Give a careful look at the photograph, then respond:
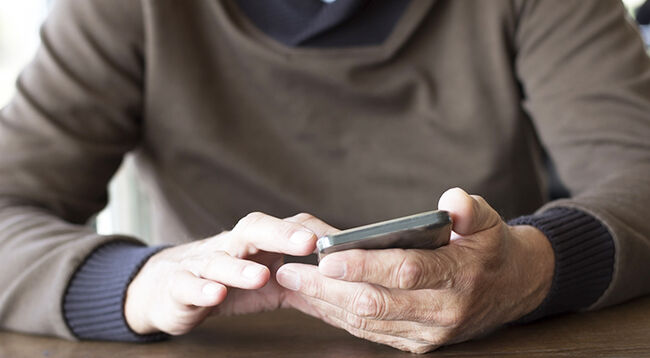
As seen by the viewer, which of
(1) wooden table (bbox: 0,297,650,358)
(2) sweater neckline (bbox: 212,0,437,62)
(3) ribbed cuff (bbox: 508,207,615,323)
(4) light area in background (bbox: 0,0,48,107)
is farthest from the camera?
(4) light area in background (bbox: 0,0,48,107)

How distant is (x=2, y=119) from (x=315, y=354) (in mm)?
748

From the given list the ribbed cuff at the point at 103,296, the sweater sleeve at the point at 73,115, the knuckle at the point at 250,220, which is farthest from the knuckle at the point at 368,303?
the sweater sleeve at the point at 73,115

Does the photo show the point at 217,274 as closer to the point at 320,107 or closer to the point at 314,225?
the point at 314,225

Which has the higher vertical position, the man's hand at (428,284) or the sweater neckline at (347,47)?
the sweater neckline at (347,47)

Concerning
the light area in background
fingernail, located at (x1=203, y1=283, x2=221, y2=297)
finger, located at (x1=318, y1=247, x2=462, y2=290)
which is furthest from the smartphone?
the light area in background

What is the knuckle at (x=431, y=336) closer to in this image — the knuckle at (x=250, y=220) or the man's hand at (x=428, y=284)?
the man's hand at (x=428, y=284)

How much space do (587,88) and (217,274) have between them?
0.74 m

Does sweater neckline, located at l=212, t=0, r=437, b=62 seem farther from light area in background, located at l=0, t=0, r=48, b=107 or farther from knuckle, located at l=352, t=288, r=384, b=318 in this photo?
light area in background, located at l=0, t=0, r=48, b=107

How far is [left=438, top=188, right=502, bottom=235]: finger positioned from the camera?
0.57 meters

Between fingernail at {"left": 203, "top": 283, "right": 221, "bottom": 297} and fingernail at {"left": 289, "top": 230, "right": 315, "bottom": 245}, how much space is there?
0.30 feet

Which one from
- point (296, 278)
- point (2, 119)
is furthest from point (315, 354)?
point (2, 119)

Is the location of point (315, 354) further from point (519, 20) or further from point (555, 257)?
point (519, 20)

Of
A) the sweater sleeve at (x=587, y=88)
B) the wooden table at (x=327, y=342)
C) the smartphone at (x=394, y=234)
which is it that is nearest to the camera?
the smartphone at (x=394, y=234)

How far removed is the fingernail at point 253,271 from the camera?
1.94ft
